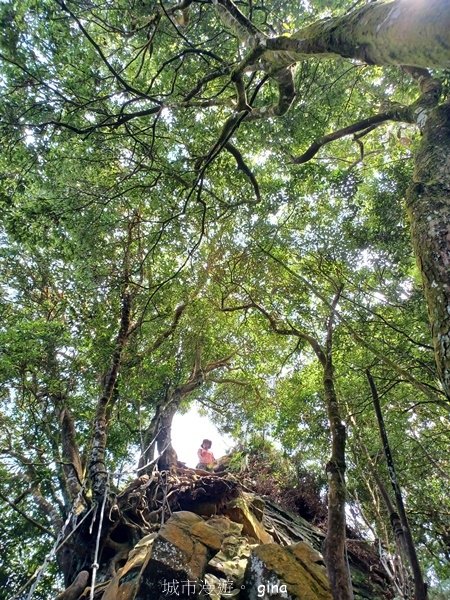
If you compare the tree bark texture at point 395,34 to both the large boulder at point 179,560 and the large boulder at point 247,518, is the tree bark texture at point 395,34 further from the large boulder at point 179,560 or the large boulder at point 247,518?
the large boulder at point 247,518

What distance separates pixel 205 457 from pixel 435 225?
351 inches

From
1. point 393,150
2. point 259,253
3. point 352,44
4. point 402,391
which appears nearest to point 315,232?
point 259,253

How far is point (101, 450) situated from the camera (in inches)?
278

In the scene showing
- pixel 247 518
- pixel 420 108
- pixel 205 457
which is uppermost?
pixel 420 108

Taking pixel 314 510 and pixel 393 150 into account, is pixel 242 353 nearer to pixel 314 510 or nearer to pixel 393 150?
pixel 314 510

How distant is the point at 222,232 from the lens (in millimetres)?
8445

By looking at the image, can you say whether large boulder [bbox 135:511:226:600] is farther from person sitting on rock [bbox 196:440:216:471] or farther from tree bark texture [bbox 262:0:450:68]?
tree bark texture [bbox 262:0:450:68]

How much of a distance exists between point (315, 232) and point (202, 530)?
547 centimetres

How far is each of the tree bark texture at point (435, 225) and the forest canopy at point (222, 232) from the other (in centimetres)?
1

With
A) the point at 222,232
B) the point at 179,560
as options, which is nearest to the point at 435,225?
the point at 179,560

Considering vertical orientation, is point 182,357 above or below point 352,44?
above

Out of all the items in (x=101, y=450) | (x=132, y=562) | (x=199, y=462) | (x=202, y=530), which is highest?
(x=199, y=462)

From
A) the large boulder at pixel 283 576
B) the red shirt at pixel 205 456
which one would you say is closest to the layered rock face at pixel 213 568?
the large boulder at pixel 283 576

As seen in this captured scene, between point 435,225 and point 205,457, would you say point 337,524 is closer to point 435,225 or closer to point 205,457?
point 435,225
